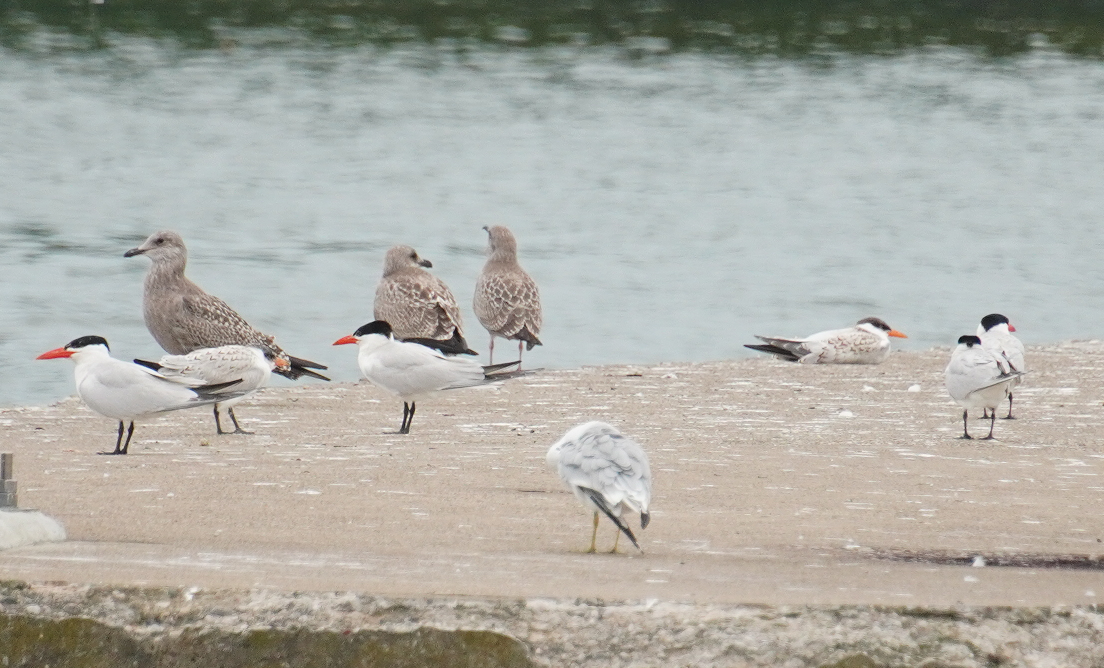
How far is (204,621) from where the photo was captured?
4.02 metres

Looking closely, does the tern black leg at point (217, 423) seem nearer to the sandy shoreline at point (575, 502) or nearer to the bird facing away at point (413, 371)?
the sandy shoreline at point (575, 502)

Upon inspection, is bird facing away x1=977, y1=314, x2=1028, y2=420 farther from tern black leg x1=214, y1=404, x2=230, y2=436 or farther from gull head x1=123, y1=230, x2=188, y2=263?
gull head x1=123, y1=230, x2=188, y2=263

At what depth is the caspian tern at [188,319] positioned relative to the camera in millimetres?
10023

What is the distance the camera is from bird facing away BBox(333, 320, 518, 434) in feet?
26.6

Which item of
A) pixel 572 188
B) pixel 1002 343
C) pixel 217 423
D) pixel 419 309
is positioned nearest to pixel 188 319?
pixel 419 309

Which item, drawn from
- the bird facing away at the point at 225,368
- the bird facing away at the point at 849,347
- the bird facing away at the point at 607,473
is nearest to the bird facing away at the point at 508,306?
the bird facing away at the point at 849,347

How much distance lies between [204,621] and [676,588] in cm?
120

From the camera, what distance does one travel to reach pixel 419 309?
36.9ft

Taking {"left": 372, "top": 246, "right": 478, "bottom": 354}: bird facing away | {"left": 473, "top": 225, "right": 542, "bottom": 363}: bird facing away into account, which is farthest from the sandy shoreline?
{"left": 473, "top": 225, "right": 542, "bottom": 363}: bird facing away

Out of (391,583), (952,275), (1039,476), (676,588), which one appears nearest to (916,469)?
(1039,476)

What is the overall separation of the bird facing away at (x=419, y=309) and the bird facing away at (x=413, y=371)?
248cm

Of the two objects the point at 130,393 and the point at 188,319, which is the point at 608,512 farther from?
the point at 188,319

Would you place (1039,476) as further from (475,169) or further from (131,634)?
(475,169)

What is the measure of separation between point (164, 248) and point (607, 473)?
254 inches
